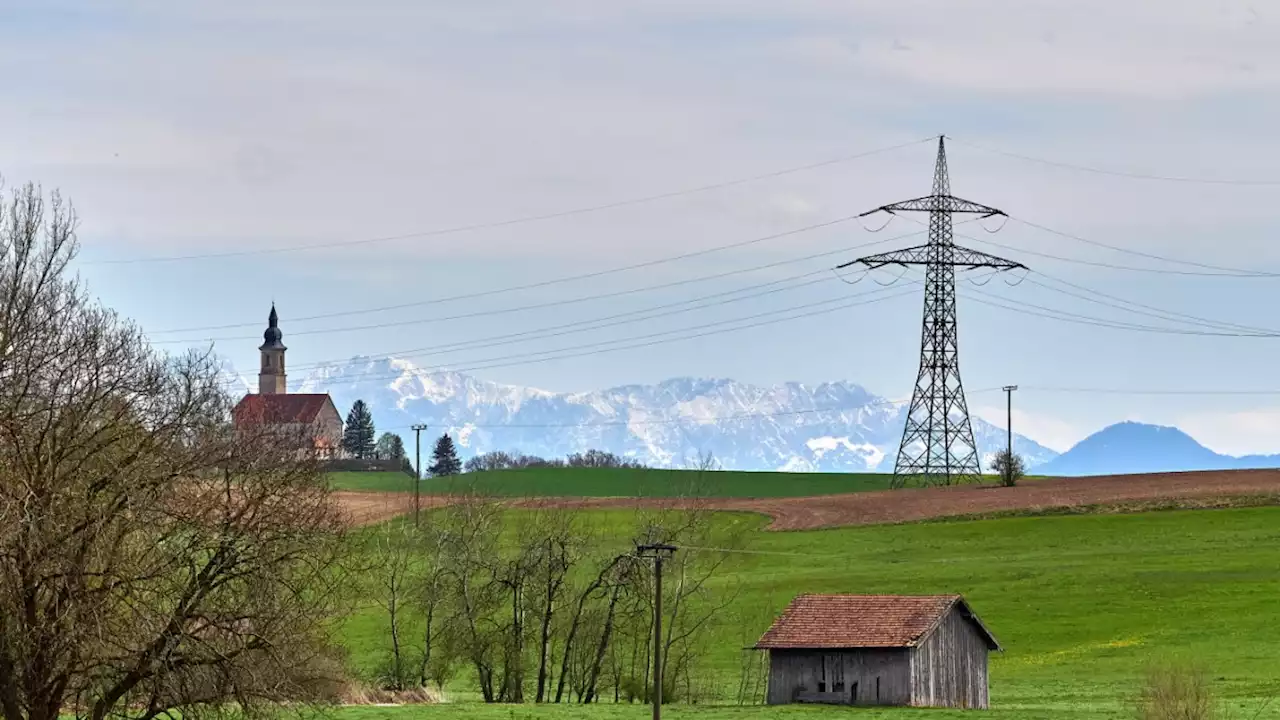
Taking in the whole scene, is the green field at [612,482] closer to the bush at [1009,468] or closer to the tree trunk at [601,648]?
the bush at [1009,468]

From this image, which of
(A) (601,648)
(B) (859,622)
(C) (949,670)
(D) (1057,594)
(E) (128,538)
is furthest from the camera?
(D) (1057,594)

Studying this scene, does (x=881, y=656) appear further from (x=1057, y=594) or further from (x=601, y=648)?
(x=1057, y=594)

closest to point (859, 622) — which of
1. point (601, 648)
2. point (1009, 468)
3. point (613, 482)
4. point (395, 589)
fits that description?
point (601, 648)

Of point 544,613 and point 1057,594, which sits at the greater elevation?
point 1057,594

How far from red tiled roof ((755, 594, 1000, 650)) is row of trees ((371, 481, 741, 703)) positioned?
14.3 ft

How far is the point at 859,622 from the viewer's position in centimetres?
7088

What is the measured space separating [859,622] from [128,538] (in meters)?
36.5

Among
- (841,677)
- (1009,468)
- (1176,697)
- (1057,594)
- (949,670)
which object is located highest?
(1009,468)

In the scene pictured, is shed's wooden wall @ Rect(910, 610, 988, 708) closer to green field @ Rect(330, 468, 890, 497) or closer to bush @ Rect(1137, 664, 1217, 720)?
bush @ Rect(1137, 664, 1217, 720)

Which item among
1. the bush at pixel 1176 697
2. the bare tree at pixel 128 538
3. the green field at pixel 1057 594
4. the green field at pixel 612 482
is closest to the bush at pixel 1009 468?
the green field at pixel 612 482

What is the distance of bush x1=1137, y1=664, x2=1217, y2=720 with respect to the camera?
4503 centimetres

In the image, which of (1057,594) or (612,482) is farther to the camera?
(612,482)

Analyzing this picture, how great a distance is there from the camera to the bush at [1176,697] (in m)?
45.0

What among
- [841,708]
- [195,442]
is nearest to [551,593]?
[841,708]
